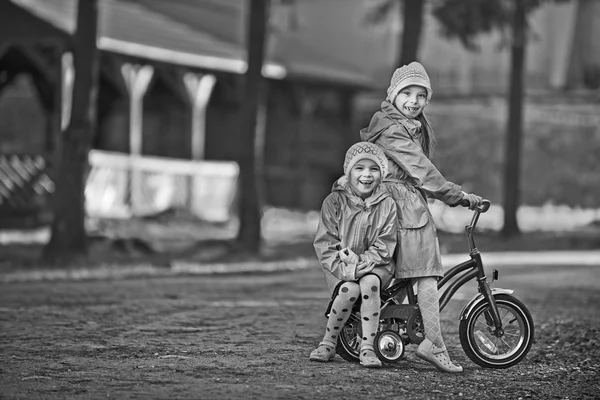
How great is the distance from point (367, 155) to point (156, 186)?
19.5 m

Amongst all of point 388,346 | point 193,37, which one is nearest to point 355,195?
point 388,346

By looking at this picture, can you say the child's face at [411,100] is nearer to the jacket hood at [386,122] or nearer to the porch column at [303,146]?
the jacket hood at [386,122]

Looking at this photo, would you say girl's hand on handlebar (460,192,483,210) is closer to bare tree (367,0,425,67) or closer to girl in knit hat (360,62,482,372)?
girl in knit hat (360,62,482,372)

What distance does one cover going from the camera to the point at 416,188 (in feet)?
25.3

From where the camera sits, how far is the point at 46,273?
52.4 feet

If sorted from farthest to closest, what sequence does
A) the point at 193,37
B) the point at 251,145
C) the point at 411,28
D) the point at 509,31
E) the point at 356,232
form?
1. the point at 193,37
2. the point at 509,31
3. the point at 411,28
4. the point at 251,145
5. the point at 356,232

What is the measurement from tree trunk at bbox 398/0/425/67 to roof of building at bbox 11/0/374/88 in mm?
5941

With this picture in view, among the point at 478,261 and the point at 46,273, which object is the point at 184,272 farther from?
the point at 478,261

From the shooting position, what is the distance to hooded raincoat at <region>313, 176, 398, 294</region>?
7.38 m

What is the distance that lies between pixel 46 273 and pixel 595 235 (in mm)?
15924

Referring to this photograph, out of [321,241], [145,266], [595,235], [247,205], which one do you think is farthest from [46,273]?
[595,235]

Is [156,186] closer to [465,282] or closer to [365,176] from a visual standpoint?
[465,282]

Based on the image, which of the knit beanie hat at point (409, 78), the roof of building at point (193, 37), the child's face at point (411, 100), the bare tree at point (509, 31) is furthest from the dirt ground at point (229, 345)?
the bare tree at point (509, 31)

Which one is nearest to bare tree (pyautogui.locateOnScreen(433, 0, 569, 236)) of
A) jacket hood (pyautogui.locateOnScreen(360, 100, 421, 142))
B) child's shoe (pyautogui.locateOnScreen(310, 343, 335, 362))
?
jacket hood (pyautogui.locateOnScreen(360, 100, 421, 142))
